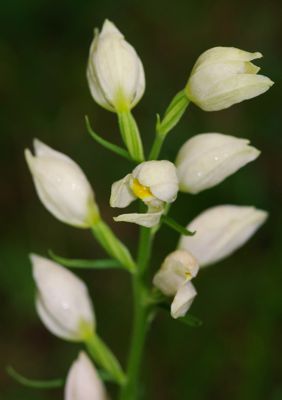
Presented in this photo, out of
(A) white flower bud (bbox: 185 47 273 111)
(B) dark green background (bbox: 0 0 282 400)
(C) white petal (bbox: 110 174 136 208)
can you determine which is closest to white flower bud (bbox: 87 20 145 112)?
(A) white flower bud (bbox: 185 47 273 111)

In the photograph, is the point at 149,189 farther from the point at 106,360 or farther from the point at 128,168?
the point at 128,168

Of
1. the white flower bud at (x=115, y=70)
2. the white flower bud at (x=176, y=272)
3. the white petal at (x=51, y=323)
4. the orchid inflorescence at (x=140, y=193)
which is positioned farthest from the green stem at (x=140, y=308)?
the white flower bud at (x=115, y=70)

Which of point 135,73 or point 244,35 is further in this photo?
point 244,35

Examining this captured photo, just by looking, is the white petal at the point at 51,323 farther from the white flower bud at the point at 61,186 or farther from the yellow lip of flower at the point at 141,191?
the yellow lip of flower at the point at 141,191

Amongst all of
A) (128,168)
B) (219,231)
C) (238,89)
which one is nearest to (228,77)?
(238,89)

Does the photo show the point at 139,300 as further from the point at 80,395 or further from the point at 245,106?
the point at 245,106

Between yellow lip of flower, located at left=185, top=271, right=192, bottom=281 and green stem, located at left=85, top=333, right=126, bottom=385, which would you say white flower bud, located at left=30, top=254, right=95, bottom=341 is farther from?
yellow lip of flower, located at left=185, top=271, right=192, bottom=281

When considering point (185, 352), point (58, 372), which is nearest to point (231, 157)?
point (185, 352)
